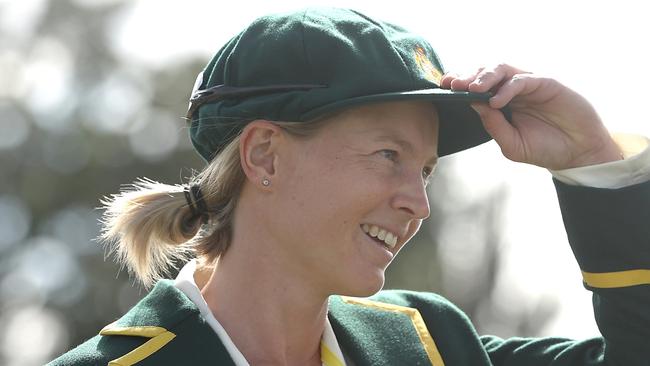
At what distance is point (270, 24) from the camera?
4.94 meters

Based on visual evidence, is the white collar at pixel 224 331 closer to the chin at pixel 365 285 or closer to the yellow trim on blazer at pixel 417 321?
the yellow trim on blazer at pixel 417 321

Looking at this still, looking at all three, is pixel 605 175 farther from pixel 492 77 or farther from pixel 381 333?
pixel 381 333

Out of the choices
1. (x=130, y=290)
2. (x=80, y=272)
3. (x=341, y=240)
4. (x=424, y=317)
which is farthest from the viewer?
(x=80, y=272)

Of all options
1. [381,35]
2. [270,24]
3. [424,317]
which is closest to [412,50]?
[381,35]

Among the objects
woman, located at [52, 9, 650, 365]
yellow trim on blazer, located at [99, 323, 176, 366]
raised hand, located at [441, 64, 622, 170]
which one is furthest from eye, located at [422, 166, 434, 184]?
yellow trim on blazer, located at [99, 323, 176, 366]

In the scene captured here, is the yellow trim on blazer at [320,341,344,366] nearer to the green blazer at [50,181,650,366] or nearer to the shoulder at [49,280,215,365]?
the green blazer at [50,181,650,366]

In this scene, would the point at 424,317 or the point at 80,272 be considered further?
the point at 80,272

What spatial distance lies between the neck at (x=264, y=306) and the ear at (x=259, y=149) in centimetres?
22

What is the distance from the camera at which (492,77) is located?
4.75 m

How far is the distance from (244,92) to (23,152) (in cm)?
2542

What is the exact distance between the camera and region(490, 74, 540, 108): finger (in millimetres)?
4730

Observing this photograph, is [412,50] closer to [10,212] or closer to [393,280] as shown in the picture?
[393,280]

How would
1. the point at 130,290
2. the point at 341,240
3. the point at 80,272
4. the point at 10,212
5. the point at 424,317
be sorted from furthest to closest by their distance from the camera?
the point at 10,212 < the point at 80,272 < the point at 130,290 < the point at 424,317 < the point at 341,240

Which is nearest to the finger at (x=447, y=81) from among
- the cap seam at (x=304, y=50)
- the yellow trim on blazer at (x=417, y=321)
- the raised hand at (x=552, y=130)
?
the raised hand at (x=552, y=130)
